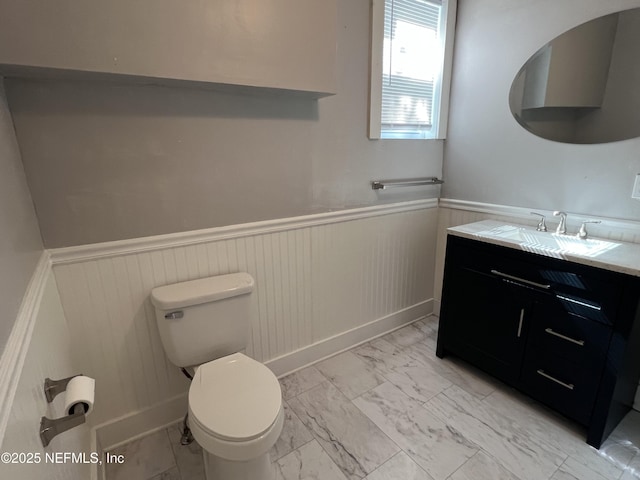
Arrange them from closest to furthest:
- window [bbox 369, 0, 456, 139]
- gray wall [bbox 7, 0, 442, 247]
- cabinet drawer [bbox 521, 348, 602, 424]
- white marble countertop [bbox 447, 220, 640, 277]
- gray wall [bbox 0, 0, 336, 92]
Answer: gray wall [bbox 0, 0, 336, 92] < gray wall [bbox 7, 0, 442, 247] < white marble countertop [bbox 447, 220, 640, 277] < cabinet drawer [bbox 521, 348, 602, 424] < window [bbox 369, 0, 456, 139]

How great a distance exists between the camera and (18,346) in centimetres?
67

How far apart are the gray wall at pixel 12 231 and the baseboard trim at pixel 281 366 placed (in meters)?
0.91

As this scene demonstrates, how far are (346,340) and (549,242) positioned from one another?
1316 millimetres

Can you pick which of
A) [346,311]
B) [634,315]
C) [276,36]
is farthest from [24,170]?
[634,315]

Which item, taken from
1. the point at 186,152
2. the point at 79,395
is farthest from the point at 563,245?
the point at 79,395

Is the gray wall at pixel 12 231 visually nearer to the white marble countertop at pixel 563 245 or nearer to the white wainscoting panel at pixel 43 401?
the white wainscoting panel at pixel 43 401

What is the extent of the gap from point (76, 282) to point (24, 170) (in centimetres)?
45

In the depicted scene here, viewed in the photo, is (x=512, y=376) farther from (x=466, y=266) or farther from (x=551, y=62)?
(x=551, y=62)

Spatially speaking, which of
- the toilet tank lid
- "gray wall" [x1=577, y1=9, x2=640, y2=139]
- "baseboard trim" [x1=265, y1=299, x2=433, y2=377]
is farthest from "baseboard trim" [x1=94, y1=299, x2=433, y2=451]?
"gray wall" [x1=577, y1=9, x2=640, y2=139]

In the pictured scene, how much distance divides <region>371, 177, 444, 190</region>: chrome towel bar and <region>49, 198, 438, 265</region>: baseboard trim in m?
0.13

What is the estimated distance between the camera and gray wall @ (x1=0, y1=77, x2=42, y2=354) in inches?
27.8

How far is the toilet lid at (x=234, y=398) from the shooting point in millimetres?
1092

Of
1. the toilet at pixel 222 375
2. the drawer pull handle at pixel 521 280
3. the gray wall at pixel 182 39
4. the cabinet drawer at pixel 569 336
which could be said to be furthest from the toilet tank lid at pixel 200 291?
the cabinet drawer at pixel 569 336

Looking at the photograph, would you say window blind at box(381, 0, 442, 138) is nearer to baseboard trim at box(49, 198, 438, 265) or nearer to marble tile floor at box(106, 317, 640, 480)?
baseboard trim at box(49, 198, 438, 265)
